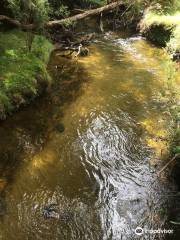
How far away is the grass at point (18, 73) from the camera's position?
8227 millimetres

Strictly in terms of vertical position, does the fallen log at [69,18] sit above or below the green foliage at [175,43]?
above

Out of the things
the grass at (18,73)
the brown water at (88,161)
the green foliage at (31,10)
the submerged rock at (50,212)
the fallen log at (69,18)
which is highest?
the green foliage at (31,10)

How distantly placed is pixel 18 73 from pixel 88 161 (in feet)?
10.8

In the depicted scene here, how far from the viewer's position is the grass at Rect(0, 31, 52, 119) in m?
8.23

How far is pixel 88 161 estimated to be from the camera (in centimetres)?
706

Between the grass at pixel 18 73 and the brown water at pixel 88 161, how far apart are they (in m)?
0.33

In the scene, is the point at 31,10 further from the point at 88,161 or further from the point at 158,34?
the point at 158,34

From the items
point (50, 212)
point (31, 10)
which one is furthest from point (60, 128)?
point (31, 10)

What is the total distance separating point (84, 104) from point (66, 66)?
2.80 m

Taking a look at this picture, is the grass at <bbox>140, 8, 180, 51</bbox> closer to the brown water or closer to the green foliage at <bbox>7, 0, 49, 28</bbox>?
the brown water

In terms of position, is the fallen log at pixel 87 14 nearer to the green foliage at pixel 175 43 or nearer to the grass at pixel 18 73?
the grass at pixel 18 73

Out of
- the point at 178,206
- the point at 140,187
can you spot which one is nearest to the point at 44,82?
the point at 140,187

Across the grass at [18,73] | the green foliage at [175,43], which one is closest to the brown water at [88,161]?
the grass at [18,73]

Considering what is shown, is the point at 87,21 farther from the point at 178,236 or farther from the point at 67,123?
the point at 178,236
